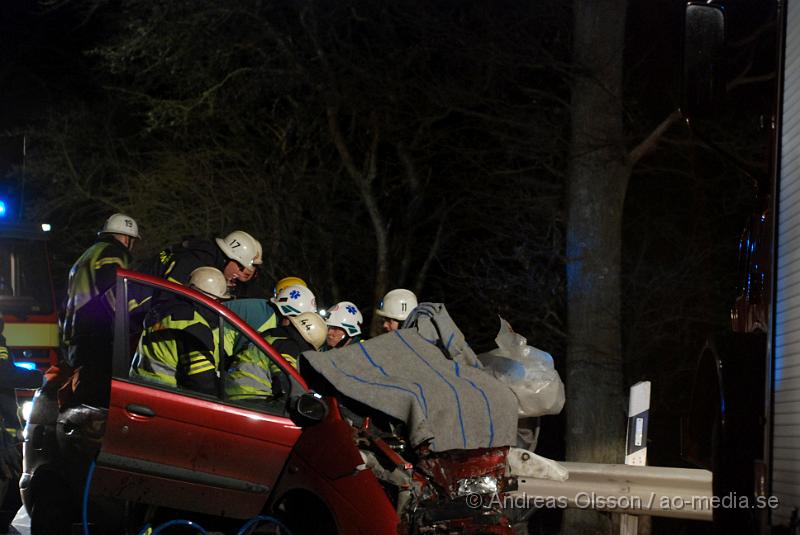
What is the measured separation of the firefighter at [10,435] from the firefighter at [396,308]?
3026mm

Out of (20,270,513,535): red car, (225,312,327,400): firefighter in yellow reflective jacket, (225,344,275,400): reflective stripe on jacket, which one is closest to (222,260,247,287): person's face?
(225,312,327,400): firefighter in yellow reflective jacket

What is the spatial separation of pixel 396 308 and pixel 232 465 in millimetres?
3707

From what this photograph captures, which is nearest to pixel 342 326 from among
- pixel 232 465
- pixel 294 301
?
pixel 294 301

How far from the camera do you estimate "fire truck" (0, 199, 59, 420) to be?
11414 mm

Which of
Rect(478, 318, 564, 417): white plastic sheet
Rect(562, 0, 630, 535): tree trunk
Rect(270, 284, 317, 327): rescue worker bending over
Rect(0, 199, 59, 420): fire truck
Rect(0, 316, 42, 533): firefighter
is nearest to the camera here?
Rect(478, 318, 564, 417): white plastic sheet

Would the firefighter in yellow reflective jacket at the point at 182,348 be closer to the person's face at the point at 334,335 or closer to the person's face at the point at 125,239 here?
the person's face at the point at 334,335

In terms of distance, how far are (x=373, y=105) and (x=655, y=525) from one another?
6.16 meters

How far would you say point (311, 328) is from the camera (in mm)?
7891

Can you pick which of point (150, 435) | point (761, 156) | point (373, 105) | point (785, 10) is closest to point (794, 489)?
point (785, 10)

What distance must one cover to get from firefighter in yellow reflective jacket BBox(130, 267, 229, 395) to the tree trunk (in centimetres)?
479

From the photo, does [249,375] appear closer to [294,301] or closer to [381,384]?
[381,384]

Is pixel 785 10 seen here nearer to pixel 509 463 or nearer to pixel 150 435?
pixel 509 463

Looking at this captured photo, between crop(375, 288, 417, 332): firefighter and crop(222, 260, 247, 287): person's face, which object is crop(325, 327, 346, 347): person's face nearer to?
crop(375, 288, 417, 332): firefighter

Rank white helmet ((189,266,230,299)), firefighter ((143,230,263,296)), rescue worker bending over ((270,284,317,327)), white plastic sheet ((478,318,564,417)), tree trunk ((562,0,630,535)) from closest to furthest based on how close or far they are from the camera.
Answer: white plastic sheet ((478,318,564,417))
white helmet ((189,266,230,299))
rescue worker bending over ((270,284,317,327))
firefighter ((143,230,263,296))
tree trunk ((562,0,630,535))
